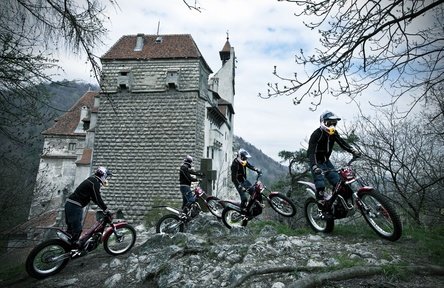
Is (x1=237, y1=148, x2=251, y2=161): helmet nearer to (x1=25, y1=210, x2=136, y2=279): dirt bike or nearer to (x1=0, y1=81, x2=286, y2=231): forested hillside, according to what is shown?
(x1=25, y1=210, x2=136, y2=279): dirt bike

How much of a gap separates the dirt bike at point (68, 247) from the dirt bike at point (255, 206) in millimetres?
2552

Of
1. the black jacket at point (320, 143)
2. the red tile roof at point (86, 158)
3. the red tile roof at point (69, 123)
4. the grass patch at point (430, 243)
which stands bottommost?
the grass patch at point (430, 243)

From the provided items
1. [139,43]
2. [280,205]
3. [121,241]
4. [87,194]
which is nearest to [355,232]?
[280,205]

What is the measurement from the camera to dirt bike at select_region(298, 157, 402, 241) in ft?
14.7

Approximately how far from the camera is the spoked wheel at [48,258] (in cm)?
548

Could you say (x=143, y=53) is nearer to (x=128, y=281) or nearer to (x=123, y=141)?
(x=123, y=141)

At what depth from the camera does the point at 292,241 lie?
4934 mm

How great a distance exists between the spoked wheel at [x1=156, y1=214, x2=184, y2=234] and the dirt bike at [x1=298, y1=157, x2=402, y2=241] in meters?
4.13

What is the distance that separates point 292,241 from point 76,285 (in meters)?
3.87

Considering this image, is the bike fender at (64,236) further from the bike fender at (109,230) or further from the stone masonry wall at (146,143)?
the stone masonry wall at (146,143)

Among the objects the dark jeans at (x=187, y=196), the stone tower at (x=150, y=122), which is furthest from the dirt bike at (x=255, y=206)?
the stone tower at (x=150, y=122)

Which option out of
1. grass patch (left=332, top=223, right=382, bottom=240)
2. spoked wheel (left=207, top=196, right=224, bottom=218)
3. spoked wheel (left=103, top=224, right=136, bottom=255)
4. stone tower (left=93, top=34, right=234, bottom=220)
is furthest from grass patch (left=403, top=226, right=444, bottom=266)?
A: stone tower (left=93, top=34, right=234, bottom=220)

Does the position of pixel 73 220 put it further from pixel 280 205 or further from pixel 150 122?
pixel 150 122

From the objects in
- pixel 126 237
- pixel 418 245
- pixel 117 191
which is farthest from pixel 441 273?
pixel 117 191
